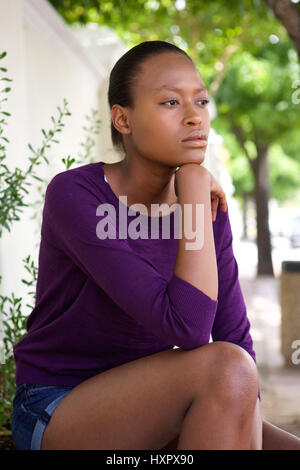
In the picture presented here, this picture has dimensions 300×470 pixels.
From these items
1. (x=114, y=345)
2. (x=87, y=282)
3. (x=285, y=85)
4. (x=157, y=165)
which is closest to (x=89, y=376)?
(x=114, y=345)

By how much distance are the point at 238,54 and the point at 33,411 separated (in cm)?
1324

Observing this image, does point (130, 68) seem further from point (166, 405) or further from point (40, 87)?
point (40, 87)

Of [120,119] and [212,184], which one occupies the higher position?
[120,119]

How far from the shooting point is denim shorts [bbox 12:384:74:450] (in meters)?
1.79

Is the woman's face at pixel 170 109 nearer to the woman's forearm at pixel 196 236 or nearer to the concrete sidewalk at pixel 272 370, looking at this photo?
the woman's forearm at pixel 196 236

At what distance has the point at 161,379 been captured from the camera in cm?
170

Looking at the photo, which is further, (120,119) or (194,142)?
(120,119)

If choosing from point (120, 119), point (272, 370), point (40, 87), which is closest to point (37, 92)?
point (40, 87)

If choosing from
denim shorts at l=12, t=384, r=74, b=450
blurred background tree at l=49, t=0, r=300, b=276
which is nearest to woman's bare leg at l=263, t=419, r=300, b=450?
denim shorts at l=12, t=384, r=74, b=450

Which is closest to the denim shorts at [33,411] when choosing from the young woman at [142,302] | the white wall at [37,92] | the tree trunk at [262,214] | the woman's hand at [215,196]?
the young woman at [142,302]

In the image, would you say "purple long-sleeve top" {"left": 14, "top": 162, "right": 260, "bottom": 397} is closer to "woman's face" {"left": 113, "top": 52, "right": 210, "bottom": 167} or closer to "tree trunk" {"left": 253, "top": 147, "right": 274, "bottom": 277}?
"woman's face" {"left": 113, "top": 52, "right": 210, "bottom": 167}

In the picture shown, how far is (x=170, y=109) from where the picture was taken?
2018 millimetres

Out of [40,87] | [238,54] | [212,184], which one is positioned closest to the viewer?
[212,184]
